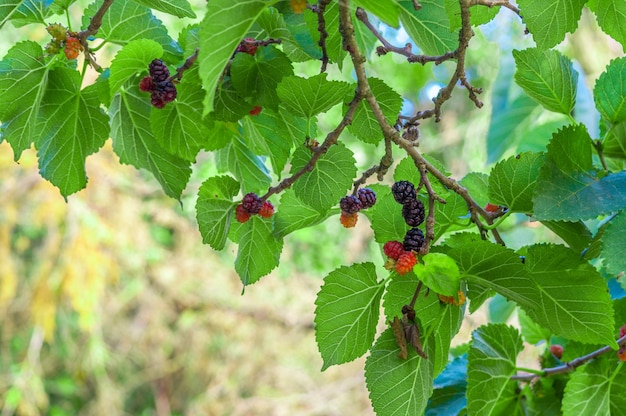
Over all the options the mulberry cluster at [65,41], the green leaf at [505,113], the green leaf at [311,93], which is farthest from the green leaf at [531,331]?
the green leaf at [505,113]

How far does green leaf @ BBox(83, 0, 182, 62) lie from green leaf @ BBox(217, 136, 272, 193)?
0.08 m

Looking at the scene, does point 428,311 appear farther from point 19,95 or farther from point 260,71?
point 19,95

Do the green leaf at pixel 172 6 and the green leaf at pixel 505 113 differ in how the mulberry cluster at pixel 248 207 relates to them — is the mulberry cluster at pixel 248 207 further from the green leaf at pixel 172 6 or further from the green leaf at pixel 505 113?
the green leaf at pixel 505 113

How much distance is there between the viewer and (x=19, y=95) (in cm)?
39

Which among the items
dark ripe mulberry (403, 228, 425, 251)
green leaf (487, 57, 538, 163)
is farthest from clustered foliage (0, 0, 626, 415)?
green leaf (487, 57, 538, 163)

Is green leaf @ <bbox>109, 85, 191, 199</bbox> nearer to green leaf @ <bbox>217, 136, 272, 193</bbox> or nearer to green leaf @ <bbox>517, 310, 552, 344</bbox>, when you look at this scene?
green leaf @ <bbox>217, 136, 272, 193</bbox>

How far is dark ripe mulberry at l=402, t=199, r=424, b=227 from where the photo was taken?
0.34 metres

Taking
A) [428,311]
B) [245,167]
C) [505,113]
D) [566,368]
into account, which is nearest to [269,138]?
[245,167]

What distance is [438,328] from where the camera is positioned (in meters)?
0.36

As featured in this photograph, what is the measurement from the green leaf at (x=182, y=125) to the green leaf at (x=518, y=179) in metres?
0.17

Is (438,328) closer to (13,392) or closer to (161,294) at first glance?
(13,392)

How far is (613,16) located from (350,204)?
18 cm

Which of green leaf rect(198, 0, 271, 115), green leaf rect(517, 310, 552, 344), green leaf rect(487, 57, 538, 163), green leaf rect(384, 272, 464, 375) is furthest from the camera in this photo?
green leaf rect(487, 57, 538, 163)

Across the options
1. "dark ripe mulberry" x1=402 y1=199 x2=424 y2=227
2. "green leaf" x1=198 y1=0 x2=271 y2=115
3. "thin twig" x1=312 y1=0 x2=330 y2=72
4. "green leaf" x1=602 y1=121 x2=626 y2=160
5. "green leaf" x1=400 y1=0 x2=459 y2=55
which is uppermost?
"green leaf" x1=400 y1=0 x2=459 y2=55
